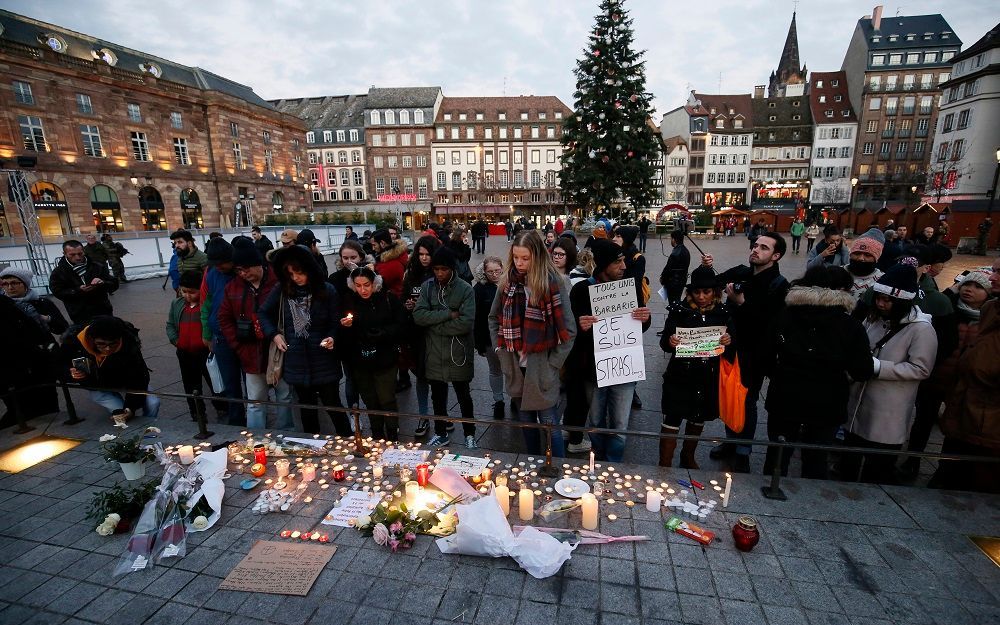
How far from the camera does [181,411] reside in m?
5.96

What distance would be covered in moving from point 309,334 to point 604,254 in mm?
3173

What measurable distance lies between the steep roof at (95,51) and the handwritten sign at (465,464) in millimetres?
43439

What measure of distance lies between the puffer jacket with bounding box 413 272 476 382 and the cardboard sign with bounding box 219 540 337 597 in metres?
2.08

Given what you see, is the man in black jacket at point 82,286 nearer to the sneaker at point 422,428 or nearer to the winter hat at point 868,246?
the sneaker at point 422,428

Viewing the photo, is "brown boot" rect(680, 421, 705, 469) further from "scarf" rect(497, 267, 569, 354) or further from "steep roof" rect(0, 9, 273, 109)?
"steep roof" rect(0, 9, 273, 109)

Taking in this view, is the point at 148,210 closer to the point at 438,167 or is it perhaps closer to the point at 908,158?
the point at 438,167

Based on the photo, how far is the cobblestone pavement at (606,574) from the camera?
2580 mm

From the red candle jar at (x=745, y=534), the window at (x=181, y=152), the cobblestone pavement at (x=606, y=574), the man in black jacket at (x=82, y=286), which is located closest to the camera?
the cobblestone pavement at (x=606, y=574)

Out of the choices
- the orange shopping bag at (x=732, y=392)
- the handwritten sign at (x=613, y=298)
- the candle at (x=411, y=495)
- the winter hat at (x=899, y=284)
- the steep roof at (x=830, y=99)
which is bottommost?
the candle at (x=411, y=495)

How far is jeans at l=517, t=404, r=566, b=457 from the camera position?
4246mm

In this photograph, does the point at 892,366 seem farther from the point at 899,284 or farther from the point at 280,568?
the point at 280,568

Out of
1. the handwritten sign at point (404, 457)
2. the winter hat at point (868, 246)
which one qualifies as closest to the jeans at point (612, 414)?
the handwritten sign at point (404, 457)

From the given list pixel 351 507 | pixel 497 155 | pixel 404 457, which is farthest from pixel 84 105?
pixel 351 507

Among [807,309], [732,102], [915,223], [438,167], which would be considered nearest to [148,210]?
[438,167]
